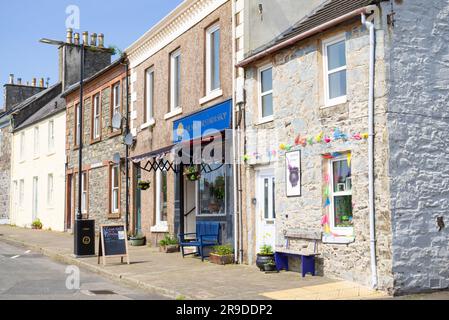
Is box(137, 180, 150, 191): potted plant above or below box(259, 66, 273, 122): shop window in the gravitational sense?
below

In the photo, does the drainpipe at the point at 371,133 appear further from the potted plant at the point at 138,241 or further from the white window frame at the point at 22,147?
the white window frame at the point at 22,147

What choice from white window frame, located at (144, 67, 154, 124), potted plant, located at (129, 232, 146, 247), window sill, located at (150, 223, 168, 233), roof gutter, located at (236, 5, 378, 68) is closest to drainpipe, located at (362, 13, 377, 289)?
roof gutter, located at (236, 5, 378, 68)

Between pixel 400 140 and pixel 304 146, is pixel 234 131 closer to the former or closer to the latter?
pixel 304 146

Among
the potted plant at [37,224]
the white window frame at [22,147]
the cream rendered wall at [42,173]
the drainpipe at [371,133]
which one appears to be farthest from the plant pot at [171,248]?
the white window frame at [22,147]

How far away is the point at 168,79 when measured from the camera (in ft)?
58.5

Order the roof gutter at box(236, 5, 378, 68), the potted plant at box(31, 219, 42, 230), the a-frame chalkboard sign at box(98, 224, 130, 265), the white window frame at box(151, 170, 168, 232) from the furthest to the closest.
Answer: the potted plant at box(31, 219, 42, 230), the white window frame at box(151, 170, 168, 232), the a-frame chalkboard sign at box(98, 224, 130, 265), the roof gutter at box(236, 5, 378, 68)

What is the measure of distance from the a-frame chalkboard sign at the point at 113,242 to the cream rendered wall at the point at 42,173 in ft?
43.6

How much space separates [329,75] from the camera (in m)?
11.4

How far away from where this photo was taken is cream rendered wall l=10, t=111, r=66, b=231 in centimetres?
2756

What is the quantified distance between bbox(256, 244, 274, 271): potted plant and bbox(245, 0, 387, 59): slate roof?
4533 mm

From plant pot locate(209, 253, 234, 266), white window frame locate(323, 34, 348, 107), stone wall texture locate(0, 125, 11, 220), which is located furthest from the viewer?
stone wall texture locate(0, 125, 11, 220)

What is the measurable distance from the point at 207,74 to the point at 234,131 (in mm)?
2539

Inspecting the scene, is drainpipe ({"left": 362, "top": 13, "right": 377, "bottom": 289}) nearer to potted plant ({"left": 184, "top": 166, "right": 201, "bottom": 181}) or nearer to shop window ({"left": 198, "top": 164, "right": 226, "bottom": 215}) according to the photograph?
shop window ({"left": 198, "top": 164, "right": 226, "bottom": 215})
